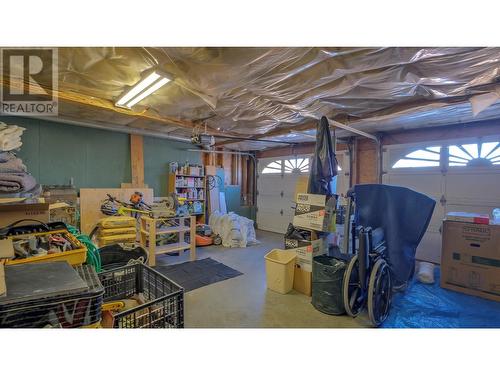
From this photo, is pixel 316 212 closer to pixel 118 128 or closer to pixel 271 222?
pixel 271 222

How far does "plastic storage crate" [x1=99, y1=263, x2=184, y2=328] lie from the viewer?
1.17 metres

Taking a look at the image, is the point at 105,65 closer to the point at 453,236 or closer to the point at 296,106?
the point at 296,106

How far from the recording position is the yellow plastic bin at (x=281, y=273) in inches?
114

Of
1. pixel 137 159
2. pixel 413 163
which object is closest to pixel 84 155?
pixel 137 159

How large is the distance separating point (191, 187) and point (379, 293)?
4.46 meters

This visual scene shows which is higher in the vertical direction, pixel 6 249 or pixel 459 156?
pixel 459 156

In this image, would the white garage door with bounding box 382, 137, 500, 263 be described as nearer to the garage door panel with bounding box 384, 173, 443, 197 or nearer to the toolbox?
the garage door panel with bounding box 384, 173, 443, 197

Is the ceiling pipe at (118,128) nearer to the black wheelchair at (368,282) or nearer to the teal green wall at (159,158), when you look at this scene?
the teal green wall at (159,158)

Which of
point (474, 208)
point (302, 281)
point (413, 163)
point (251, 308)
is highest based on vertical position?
point (413, 163)

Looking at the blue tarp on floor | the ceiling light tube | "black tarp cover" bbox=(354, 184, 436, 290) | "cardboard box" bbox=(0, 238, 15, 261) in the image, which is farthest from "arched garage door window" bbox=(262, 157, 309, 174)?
"cardboard box" bbox=(0, 238, 15, 261)

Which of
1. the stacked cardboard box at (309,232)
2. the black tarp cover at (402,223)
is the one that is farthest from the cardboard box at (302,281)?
the black tarp cover at (402,223)

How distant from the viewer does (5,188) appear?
82.3 inches

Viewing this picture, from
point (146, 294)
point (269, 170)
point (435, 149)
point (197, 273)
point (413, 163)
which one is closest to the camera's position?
point (146, 294)

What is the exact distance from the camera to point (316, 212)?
9.54ft
